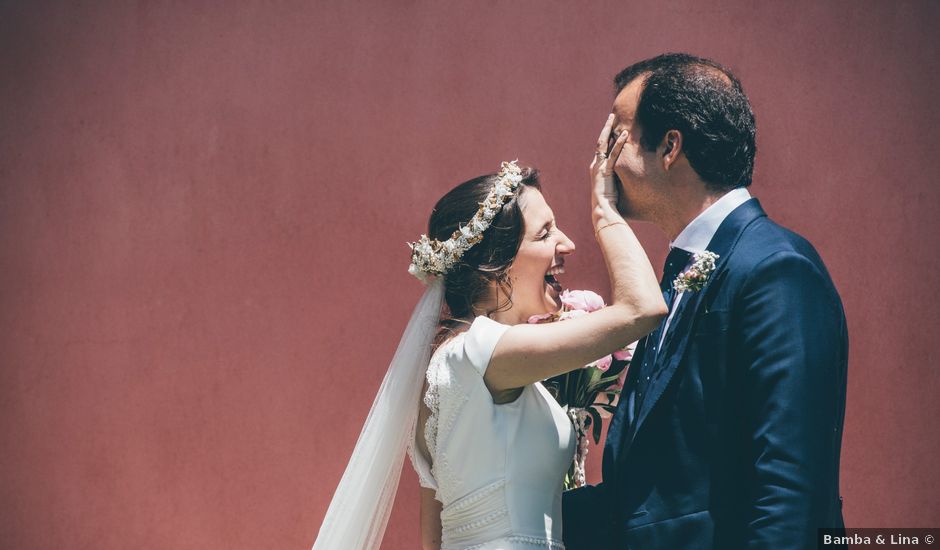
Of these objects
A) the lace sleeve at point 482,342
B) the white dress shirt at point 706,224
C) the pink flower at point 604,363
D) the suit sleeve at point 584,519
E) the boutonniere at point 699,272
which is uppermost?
the white dress shirt at point 706,224

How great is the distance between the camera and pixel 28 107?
12.5 ft

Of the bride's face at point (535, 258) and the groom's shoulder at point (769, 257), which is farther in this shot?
the bride's face at point (535, 258)

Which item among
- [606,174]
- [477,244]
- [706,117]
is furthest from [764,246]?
[477,244]

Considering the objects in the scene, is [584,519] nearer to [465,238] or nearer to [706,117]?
[465,238]

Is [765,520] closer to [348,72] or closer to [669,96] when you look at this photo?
[669,96]

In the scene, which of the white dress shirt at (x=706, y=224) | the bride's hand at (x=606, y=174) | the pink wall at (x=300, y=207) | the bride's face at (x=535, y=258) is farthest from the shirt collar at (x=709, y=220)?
the pink wall at (x=300, y=207)

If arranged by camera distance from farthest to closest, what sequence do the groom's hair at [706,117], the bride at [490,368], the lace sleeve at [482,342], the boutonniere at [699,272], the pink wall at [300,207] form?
the pink wall at [300,207] < the lace sleeve at [482,342] < the bride at [490,368] < the groom's hair at [706,117] < the boutonniere at [699,272]

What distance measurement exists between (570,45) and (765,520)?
225 cm

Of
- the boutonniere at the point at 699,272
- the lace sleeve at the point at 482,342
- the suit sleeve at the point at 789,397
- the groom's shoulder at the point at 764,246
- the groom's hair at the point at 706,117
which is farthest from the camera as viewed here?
the lace sleeve at the point at 482,342

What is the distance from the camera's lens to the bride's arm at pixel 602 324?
83.5 inches

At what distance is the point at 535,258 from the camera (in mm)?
2537

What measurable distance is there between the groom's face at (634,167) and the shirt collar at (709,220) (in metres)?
0.13

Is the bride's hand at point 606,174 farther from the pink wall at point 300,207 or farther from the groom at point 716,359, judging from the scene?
the pink wall at point 300,207

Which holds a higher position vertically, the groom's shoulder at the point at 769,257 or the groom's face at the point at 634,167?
the groom's face at the point at 634,167
